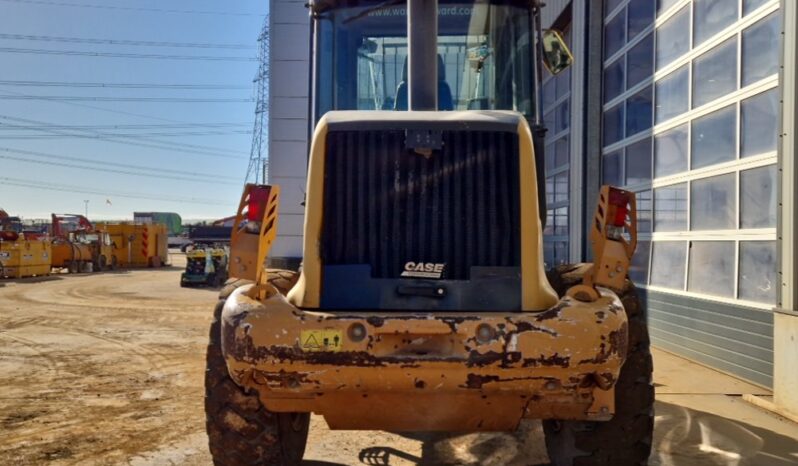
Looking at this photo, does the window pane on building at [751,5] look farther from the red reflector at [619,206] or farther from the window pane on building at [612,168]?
the red reflector at [619,206]

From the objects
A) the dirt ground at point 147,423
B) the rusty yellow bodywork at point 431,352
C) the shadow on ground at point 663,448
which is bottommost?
the dirt ground at point 147,423

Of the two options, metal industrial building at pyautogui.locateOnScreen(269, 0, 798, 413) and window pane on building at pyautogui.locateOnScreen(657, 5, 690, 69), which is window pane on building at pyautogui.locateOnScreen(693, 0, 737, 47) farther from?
window pane on building at pyautogui.locateOnScreen(657, 5, 690, 69)

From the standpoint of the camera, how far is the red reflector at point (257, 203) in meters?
3.61

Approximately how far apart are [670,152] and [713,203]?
1356 mm

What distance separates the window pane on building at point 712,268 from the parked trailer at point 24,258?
77.1ft

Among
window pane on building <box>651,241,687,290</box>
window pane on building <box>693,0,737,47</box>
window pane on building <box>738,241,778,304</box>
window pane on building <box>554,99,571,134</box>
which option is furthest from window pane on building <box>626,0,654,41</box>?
window pane on building <box>738,241,778,304</box>

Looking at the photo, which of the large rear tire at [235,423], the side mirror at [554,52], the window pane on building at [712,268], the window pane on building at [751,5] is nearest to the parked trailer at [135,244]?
the window pane on building at [712,268]

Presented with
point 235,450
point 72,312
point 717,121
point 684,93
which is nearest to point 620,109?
point 684,93

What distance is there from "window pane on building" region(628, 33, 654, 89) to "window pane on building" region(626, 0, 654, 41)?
0.66ft

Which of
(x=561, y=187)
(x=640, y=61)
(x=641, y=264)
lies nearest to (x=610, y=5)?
(x=640, y=61)

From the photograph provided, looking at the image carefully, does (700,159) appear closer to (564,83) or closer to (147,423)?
(564,83)

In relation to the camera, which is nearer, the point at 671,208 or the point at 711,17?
the point at 711,17

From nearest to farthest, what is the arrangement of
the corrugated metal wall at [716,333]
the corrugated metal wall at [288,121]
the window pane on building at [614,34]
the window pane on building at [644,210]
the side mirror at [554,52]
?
the side mirror at [554,52], the corrugated metal wall at [716,333], the corrugated metal wall at [288,121], the window pane on building at [644,210], the window pane on building at [614,34]

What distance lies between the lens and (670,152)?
9062 mm
